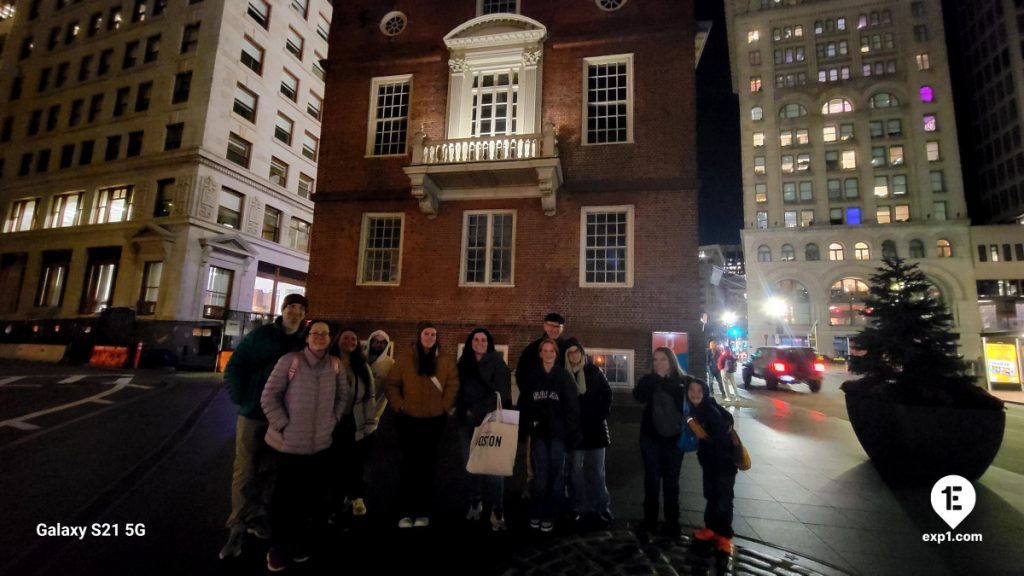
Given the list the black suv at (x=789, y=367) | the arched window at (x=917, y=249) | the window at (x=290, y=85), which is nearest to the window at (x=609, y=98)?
the black suv at (x=789, y=367)

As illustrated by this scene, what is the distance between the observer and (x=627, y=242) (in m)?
12.5

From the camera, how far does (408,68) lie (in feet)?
48.5

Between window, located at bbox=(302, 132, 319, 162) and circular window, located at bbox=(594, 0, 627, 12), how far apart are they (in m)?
24.8

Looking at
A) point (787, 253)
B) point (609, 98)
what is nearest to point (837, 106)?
point (787, 253)

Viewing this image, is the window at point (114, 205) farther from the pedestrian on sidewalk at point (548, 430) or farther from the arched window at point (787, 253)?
the arched window at point (787, 253)

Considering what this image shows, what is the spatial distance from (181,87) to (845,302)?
63.9 m

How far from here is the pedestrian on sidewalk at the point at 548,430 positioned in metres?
4.40

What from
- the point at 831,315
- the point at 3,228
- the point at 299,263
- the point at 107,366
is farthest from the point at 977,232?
the point at 3,228

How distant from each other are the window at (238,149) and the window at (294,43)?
26.8ft

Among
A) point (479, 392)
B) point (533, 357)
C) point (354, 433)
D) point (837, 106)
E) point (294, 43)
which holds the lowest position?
point (354, 433)

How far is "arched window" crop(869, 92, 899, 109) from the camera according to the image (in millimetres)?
50531

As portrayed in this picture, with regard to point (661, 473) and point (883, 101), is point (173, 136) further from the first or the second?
point (883, 101)

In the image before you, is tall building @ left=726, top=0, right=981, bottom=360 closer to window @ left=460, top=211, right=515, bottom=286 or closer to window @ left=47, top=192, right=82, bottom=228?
window @ left=460, top=211, right=515, bottom=286

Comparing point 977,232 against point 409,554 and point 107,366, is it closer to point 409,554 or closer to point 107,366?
point 409,554
